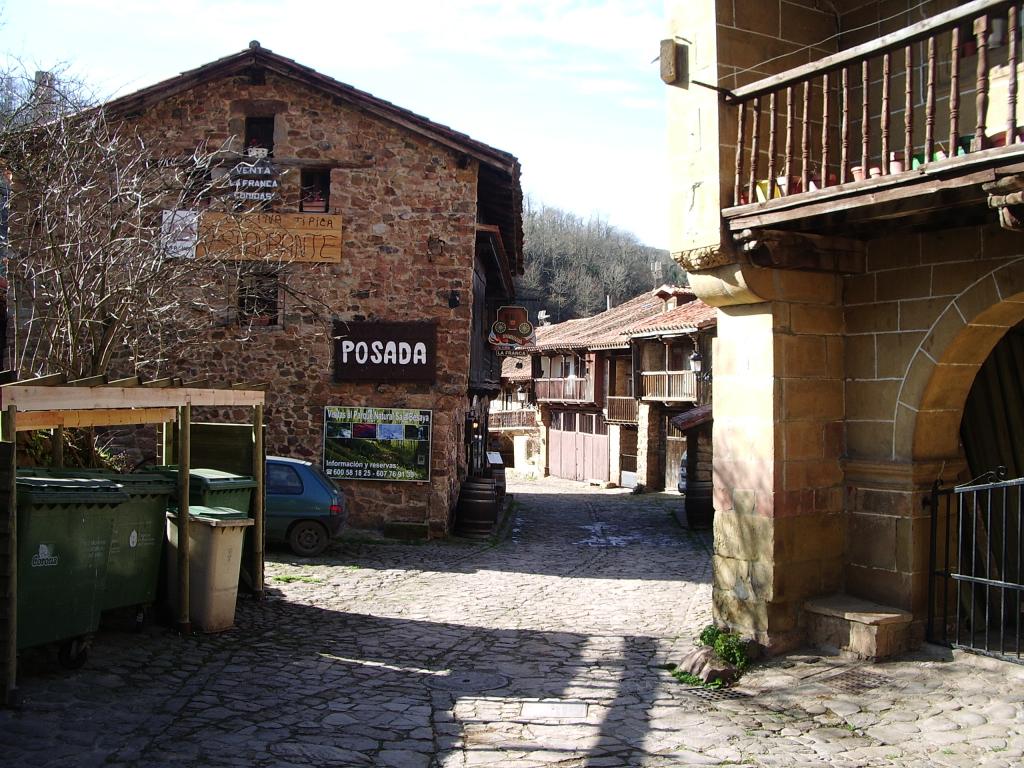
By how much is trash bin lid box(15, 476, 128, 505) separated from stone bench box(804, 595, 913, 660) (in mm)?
5205

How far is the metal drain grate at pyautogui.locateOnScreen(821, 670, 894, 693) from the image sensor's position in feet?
20.7

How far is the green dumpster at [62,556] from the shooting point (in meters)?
5.93

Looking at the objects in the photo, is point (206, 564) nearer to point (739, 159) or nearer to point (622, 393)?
point (739, 159)

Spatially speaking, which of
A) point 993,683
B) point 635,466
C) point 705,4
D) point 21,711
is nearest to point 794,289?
point 705,4

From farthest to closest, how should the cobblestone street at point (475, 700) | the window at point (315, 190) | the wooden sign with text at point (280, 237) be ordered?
the window at point (315, 190) → the wooden sign with text at point (280, 237) → the cobblestone street at point (475, 700)

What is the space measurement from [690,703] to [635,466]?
1172 inches

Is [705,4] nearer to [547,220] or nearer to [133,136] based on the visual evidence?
[133,136]

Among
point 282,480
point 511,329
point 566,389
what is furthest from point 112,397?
point 566,389

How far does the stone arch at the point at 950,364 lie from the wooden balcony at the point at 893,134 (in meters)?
0.53

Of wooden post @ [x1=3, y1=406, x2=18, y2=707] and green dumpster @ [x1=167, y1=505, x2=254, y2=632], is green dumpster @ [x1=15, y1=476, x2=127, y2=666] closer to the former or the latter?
wooden post @ [x1=3, y1=406, x2=18, y2=707]

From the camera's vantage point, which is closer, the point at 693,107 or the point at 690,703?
the point at 690,703

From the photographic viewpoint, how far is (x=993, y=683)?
6070 millimetres

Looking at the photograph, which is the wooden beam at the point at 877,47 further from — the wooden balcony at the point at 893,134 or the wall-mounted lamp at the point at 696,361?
the wall-mounted lamp at the point at 696,361

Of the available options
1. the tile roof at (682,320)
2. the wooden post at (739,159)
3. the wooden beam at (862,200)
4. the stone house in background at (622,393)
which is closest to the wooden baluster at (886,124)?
the wooden beam at (862,200)
